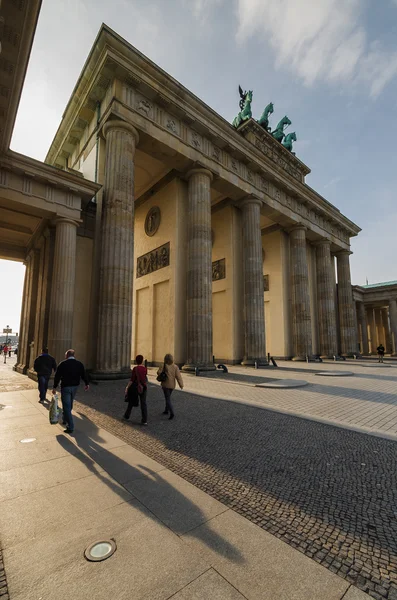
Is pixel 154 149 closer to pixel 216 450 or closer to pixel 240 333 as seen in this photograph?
pixel 240 333

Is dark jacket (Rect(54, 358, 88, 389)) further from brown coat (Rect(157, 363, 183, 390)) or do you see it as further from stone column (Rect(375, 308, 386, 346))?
stone column (Rect(375, 308, 386, 346))

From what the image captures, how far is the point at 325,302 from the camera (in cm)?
2919

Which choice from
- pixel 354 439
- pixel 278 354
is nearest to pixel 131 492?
pixel 354 439

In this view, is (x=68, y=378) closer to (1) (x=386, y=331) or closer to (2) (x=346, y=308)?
(2) (x=346, y=308)

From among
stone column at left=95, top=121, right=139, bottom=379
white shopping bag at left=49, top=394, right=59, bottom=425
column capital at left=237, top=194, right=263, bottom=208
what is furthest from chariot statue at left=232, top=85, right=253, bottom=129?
white shopping bag at left=49, top=394, right=59, bottom=425

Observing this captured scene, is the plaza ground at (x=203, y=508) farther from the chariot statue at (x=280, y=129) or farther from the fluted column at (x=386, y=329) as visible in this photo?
the fluted column at (x=386, y=329)

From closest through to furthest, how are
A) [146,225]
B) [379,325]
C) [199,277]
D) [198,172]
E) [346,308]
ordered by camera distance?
1. [199,277]
2. [198,172]
3. [146,225]
4. [346,308]
5. [379,325]

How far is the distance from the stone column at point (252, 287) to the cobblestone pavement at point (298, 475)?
12.9 meters

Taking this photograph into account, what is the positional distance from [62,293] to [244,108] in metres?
25.0

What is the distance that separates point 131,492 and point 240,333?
60.9 feet

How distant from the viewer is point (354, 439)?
5.17m

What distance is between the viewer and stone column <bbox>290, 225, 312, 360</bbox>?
25.1 m

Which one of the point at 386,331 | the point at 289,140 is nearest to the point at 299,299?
the point at 289,140

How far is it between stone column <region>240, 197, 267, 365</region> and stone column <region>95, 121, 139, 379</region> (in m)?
9.68
